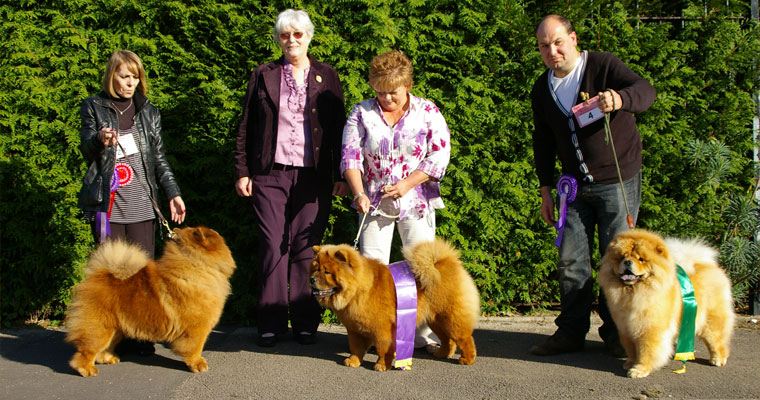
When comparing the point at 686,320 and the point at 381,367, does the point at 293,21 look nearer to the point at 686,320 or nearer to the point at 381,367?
the point at 381,367

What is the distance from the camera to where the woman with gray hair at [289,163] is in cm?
461

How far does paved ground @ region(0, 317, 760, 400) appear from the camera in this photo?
145 inches

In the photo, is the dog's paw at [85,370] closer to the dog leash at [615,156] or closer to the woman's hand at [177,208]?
the woman's hand at [177,208]

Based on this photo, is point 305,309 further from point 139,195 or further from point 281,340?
point 139,195

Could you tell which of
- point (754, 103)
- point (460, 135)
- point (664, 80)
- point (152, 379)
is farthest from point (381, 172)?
point (754, 103)

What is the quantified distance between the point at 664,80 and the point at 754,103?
99 cm

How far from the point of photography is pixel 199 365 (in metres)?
4.09

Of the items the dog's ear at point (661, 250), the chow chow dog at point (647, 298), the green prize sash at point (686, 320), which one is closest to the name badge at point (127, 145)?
the chow chow dog at point (647, 298)

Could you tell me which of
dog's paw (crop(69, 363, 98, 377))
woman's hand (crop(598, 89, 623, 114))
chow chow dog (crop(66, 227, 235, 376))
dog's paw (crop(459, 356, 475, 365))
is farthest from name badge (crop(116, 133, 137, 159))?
woman's hand (crop(598, 89, 623, 114))

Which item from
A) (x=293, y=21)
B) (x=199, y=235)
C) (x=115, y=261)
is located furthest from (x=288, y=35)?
(x=115, y=261)

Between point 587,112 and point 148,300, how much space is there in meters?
3.30

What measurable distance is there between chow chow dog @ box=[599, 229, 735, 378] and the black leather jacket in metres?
3.38

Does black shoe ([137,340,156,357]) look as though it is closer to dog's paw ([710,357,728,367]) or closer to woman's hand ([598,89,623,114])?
woman's hand ([598,89,623,114])

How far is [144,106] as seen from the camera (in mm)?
4547
